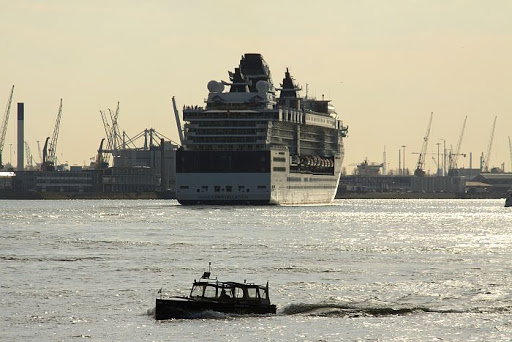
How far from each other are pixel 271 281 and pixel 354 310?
566 inches

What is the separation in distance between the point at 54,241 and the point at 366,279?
164 ft

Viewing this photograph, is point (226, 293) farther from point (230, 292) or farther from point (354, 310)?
point (354, 310)

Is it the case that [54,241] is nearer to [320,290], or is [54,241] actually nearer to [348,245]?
[348,245]

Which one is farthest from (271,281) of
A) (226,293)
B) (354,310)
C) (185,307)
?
(185,307)

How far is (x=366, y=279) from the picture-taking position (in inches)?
3403

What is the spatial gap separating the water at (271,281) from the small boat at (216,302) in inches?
23.6

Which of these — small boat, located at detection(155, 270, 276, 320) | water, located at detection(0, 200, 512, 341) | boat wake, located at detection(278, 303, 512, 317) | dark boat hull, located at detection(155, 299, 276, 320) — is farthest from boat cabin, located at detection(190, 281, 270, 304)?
boat wake, located at detection(278, 303, 512, 317)

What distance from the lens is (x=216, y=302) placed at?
6612cm

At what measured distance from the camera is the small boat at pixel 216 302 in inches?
2576

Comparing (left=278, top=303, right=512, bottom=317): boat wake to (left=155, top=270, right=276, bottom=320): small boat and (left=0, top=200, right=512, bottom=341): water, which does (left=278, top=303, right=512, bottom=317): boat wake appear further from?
(left=155, top=270, right=276, bottom=320): small boat

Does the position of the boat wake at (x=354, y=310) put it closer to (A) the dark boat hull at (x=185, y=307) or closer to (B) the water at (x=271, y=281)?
(B) the water at (x=271, y=281)

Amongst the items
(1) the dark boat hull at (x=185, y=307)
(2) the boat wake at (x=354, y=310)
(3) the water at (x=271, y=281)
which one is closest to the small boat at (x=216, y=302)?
(1) the dark boat hull at (x=185, y=307)

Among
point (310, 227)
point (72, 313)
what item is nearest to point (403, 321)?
point (72, 313)

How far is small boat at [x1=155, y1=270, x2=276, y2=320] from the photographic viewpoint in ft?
215
